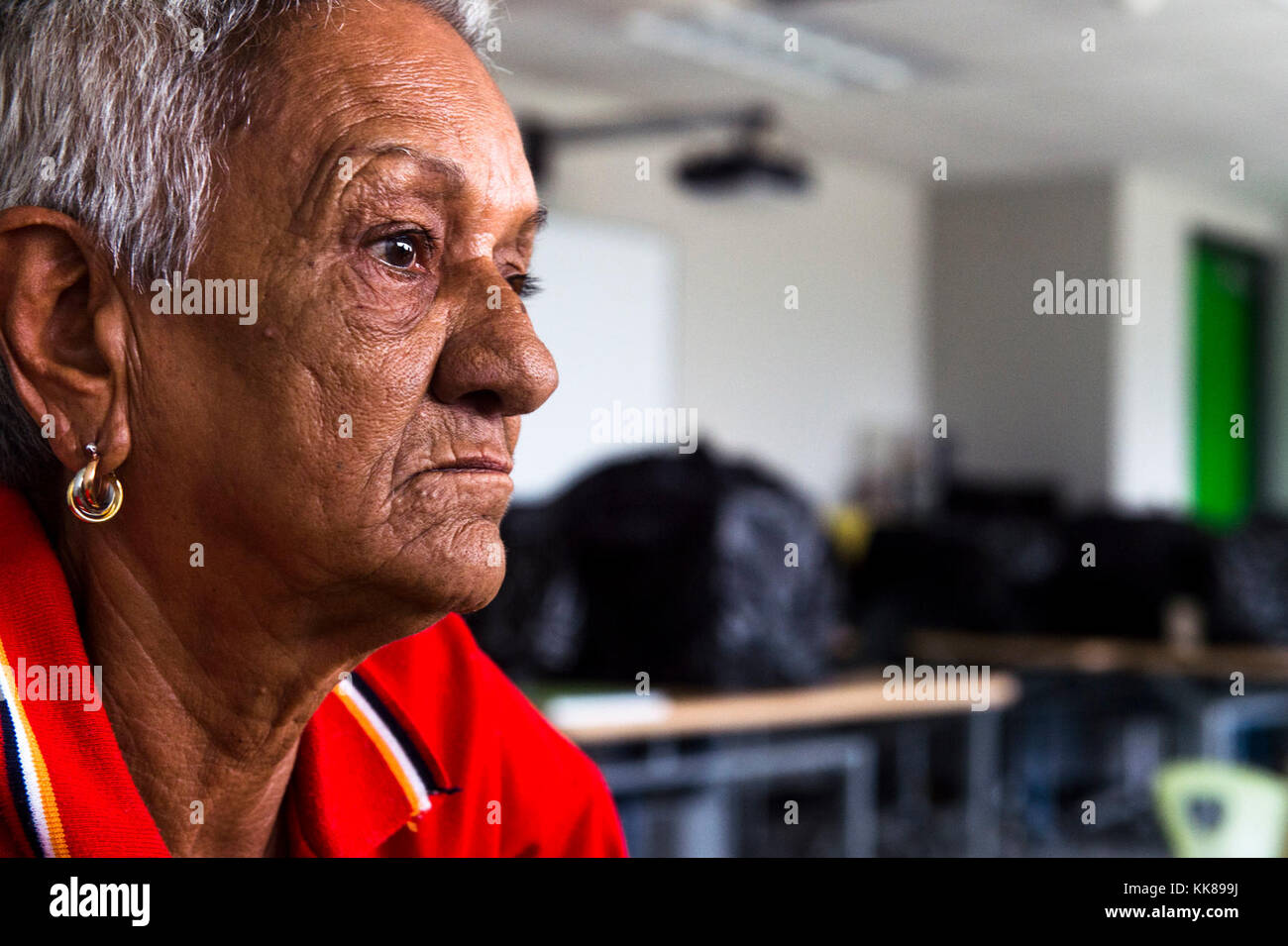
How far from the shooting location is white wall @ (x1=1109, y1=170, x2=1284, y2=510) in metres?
6.99

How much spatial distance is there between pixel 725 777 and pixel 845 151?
187 inches

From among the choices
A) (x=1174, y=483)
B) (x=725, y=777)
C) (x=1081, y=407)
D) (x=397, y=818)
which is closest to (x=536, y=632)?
(x=725, y=777)

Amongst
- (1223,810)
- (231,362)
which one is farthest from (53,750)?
(1223,810)

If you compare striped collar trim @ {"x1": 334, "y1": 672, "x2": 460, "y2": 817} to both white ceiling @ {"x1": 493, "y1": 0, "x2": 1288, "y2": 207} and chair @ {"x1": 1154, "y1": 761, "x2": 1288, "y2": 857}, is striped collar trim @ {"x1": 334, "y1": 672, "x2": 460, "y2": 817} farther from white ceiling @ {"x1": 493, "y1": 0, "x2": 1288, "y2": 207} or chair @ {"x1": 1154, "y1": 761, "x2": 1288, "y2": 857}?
white ceiling @ {"x1": 493, "y1": 0, "x2": 1288, "y2": 207}

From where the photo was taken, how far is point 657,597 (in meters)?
2.39

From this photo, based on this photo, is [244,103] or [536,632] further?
[536,632]

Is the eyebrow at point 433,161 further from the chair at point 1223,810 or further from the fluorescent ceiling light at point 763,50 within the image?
the fluorescent ceiling light at point 763,50

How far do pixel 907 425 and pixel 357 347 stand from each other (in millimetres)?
7360

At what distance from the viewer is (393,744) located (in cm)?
72

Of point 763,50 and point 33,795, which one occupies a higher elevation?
point 763,50

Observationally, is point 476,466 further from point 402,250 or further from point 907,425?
point 907,425

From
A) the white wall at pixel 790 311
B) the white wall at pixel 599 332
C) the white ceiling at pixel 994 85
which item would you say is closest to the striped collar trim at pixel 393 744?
the white ceiling at pixel 994 85

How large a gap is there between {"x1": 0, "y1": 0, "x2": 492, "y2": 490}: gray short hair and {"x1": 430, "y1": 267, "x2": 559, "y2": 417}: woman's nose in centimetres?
12

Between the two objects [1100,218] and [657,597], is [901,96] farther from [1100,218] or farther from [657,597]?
[657,597]
